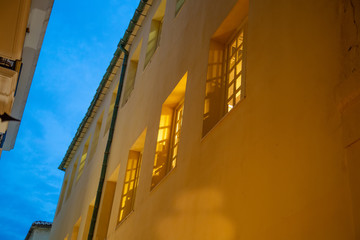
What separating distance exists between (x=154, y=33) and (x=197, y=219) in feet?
26.3

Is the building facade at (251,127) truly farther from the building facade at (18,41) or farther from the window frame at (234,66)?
the building facade at (18,41)

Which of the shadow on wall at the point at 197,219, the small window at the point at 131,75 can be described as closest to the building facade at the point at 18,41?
the shadow on wall at the point at 197,219

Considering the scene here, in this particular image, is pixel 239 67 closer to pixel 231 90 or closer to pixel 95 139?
pixel 231 90

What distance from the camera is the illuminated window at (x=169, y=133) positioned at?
868 cm

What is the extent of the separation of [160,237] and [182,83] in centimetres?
296

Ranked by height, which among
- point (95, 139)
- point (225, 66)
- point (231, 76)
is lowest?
point (231, 76)

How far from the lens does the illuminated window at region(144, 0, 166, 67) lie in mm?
12680

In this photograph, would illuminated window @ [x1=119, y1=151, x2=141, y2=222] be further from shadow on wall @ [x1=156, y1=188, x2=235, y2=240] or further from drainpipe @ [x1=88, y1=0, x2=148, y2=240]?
shadow on wall @ [x1=156, y1=188, x2=235, y2=240]

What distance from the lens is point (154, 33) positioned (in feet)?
42.7

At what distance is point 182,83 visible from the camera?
8.75 meters

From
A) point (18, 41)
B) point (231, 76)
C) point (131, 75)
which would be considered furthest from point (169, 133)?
point (131, 75)

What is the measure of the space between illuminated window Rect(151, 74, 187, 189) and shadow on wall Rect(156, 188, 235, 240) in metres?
1.42

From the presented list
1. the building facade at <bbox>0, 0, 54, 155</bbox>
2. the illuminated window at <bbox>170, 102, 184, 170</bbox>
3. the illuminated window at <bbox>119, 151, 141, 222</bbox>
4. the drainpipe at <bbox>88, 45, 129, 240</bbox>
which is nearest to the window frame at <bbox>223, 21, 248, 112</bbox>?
the illuminated window at <bbox>170, 102, 184, 170</bbox>

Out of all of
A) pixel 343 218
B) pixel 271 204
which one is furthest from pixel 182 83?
pixel 343 218
